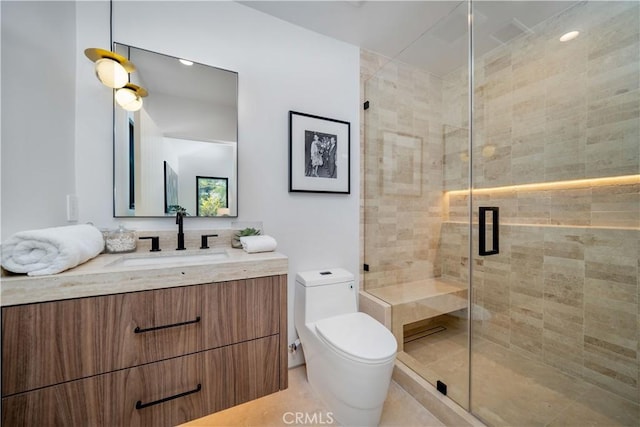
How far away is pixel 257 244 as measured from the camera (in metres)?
1.37

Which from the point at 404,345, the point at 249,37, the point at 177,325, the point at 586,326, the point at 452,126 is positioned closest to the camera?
the point at 177,325

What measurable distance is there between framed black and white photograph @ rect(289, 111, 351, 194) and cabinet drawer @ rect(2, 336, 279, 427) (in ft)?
3.42

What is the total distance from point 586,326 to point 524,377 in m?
0.49

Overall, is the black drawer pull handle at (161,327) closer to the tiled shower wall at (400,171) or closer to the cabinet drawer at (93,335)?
the cabinet drawer at (93,335)

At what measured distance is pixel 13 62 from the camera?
90cm

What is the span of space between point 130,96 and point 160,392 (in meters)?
1.47

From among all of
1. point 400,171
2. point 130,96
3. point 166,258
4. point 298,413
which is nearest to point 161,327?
point 166,258

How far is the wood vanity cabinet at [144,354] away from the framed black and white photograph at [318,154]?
0.79 meters

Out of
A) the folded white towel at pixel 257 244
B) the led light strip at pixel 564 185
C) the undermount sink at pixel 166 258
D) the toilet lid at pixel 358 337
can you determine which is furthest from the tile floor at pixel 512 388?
the undermount sink at pixel 166 258

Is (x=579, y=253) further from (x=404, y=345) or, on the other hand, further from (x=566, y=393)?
(x=404, y=345)

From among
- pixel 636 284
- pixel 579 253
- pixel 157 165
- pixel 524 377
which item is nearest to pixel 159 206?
pixel 157 165

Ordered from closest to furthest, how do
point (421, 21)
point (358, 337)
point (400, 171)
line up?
point (358, 337) → point (421, 21) → point (400, 171)

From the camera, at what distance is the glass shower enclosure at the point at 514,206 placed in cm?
138
